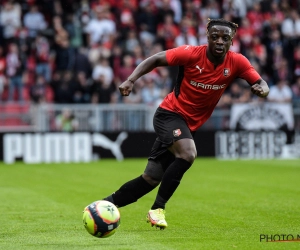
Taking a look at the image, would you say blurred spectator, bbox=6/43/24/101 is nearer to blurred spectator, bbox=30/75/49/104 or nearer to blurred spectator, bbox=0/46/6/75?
blurred spectator, bbox=0/46/6/75

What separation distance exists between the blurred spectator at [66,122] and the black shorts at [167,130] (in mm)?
12472

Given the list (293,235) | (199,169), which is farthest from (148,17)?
(293,235)

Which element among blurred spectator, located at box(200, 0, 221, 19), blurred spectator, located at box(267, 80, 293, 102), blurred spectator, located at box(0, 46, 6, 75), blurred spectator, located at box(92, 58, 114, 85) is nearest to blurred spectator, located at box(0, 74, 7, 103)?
blurred spectator, located at box(0, 46, 6, 75)

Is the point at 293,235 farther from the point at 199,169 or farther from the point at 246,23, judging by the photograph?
the point at 246,23

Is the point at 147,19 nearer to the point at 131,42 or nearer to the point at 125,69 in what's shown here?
the point at 131,42

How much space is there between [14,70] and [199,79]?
13.3 meters

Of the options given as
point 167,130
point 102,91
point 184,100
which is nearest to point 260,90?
point 184,100

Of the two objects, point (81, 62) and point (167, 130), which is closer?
point (167, 130)

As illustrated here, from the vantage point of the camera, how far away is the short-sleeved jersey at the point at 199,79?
838 cm

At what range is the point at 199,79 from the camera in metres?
8.40

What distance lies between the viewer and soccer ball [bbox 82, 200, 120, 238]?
24.2 ft

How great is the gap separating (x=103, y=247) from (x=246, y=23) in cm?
1849

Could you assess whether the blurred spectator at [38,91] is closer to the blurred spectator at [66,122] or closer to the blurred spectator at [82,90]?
the blurred spectator at [66,122]

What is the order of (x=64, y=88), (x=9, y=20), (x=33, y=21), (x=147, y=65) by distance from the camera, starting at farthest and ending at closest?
(x=33, y=21) → (x=9, y=20) → (x=64, y=88) → (x=147, y=65)
